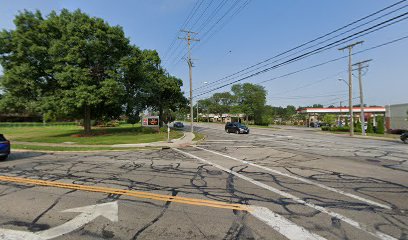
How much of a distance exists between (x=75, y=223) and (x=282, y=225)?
3865mm

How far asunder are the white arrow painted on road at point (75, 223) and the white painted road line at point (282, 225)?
290cm

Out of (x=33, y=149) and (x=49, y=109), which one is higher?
(x=49, y=109)

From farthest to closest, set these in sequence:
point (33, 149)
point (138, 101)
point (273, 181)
Result: point (138, 101) → point (33, 149) → point (273, 181)

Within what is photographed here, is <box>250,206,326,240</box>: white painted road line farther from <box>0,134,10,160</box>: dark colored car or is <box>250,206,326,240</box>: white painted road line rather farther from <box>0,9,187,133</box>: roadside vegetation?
<box>0,9,187,133</box>: roadside vegetation

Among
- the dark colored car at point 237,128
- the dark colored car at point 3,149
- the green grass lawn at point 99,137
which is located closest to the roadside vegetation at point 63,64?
the green grass lawn at point 99,137

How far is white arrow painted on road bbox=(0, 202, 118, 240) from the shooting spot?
412 centimetres

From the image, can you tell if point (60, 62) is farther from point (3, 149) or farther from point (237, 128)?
point (237, 128)

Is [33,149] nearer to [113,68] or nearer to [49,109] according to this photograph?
[49,109]

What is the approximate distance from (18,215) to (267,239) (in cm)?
496

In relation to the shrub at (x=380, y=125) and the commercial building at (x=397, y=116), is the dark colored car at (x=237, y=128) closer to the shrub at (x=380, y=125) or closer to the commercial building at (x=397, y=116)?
the shrub at (x=380, y=125)

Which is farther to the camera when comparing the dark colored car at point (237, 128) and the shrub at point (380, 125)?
the shrub at point (380, 125)

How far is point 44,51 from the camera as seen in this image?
84.4 feet

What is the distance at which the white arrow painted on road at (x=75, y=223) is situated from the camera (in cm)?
412

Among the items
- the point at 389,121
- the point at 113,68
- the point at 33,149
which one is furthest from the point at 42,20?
the point at 389,121
